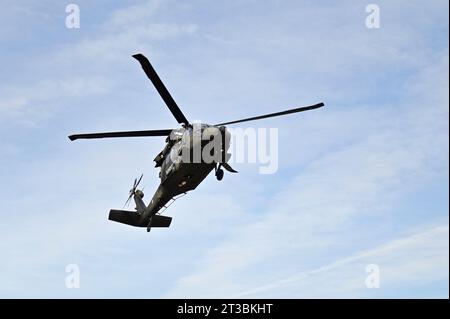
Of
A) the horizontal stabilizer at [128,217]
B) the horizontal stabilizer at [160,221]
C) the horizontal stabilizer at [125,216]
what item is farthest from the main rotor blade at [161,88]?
the horizontal stabilizer at [125,216]

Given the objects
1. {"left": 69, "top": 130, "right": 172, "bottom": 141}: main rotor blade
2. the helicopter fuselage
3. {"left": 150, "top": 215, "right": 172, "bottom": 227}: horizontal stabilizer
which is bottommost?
{"left": 150, "top": 215, "right": 172, "bottom": 227}: horizontal stabilizer

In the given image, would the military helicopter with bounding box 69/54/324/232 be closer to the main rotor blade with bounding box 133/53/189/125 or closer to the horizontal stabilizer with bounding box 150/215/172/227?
the main rotor blade with bounding box 133/53/189/125

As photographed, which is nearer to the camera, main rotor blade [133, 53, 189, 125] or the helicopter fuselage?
Result: main rotor blade [133, 53, 189, 125]

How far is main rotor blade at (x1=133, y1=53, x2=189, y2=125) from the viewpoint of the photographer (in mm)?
33500

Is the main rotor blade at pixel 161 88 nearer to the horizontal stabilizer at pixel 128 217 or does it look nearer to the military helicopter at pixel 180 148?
the military helicopter at pixel 180 148

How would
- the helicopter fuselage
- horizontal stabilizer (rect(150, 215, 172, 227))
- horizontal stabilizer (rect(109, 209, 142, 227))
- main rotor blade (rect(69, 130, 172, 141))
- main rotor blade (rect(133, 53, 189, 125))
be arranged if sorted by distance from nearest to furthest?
main rotor blade (rect(133, 53, 189, 125))
the helicopter fuselage
main rotor blade (rect(69, 130, 172, 141))
horizontal stabilizer (rect(150, 215, 172, 227))
horizontal stabilizer (rect(109, 209, 142, 227))

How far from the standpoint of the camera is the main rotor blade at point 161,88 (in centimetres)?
3350

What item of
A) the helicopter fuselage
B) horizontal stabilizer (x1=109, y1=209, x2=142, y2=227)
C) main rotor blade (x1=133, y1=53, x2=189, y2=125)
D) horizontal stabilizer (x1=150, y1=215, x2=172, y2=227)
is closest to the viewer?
main rotor blade (x1=133, y1=53, x2=189, y2=125)

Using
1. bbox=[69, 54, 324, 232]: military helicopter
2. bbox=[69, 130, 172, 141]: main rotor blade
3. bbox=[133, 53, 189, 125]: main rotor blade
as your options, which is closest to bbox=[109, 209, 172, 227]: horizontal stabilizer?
bbox=[69, 54, 324, 232]: military helicopter
